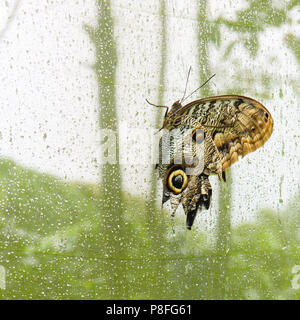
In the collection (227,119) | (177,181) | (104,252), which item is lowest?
(104,252)

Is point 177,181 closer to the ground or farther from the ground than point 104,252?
farther from the ground

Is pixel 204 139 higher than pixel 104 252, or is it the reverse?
pixel 204 139

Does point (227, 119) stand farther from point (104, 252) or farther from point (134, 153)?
point (104, 252)

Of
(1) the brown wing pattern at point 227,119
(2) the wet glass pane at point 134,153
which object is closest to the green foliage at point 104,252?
(2) the wet glass pane at point 134,153

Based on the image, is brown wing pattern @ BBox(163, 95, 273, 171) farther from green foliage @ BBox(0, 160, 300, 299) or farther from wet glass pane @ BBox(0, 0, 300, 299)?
green foliage @ BBox(0, 160, 300, 299)

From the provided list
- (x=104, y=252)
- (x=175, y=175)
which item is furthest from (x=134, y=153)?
(x=104, y=252)

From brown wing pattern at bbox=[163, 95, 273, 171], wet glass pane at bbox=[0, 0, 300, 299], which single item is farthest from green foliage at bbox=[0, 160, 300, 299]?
brown wing pattern at bbox=[163, 95, 273, 171]

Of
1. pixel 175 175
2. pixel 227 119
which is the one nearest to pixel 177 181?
pixel 175 175

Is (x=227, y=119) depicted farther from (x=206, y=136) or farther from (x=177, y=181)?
(x=177, y=181)

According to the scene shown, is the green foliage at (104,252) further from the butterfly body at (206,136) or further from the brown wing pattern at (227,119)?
the brown wing pattern at (227,119)
